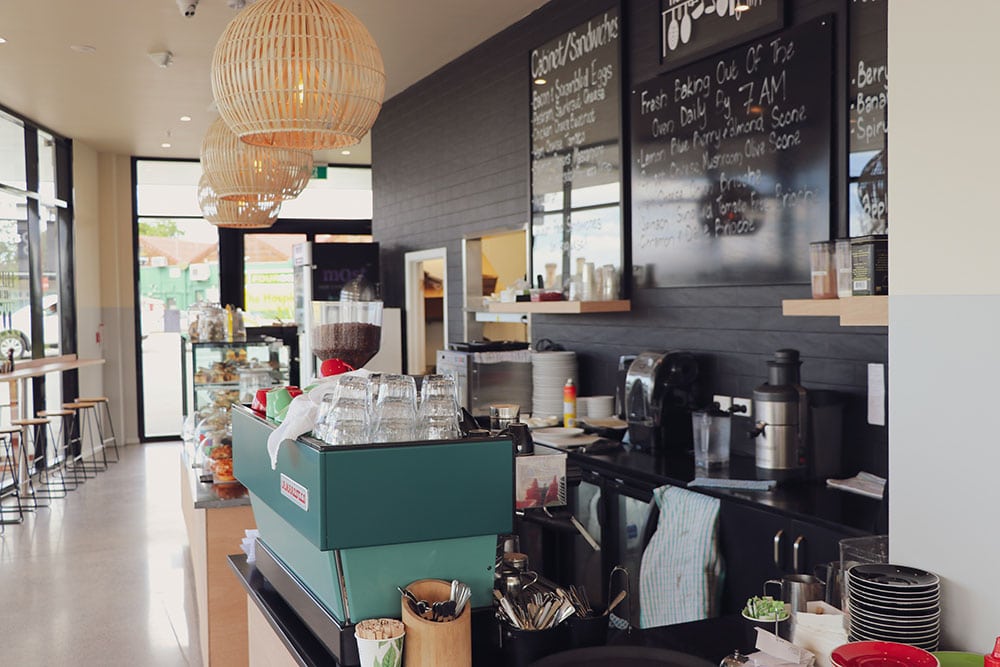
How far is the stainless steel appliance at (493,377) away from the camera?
5.48m

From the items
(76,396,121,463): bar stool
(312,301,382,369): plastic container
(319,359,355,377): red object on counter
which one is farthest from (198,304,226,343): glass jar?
(76,396,121,463): bar stool

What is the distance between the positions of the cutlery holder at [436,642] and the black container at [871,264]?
6.06 ft

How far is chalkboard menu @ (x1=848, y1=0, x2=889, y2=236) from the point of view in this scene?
127 inches

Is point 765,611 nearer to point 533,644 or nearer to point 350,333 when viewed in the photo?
point 533,644

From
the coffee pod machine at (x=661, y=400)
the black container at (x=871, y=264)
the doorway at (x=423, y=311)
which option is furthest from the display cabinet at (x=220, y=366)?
the black container at (x=871, y=264)

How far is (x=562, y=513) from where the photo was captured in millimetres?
2219

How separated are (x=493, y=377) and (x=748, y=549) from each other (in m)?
2.62

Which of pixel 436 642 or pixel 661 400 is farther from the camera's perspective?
pixel 661 400

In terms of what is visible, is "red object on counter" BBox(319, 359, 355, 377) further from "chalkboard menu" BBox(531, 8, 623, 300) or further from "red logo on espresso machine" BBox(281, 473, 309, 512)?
"chalkboard menu" BBox(531, 8, 623, 300)

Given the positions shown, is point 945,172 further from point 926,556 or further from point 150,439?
point 150,439

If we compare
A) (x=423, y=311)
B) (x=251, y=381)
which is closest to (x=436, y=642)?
(x=251, y=381)

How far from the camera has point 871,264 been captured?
9.25 ft

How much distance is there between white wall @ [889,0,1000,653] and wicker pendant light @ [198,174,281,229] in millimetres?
4254

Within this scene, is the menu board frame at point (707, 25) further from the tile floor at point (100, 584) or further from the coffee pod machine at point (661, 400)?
the tile floor at point (100, 584)
